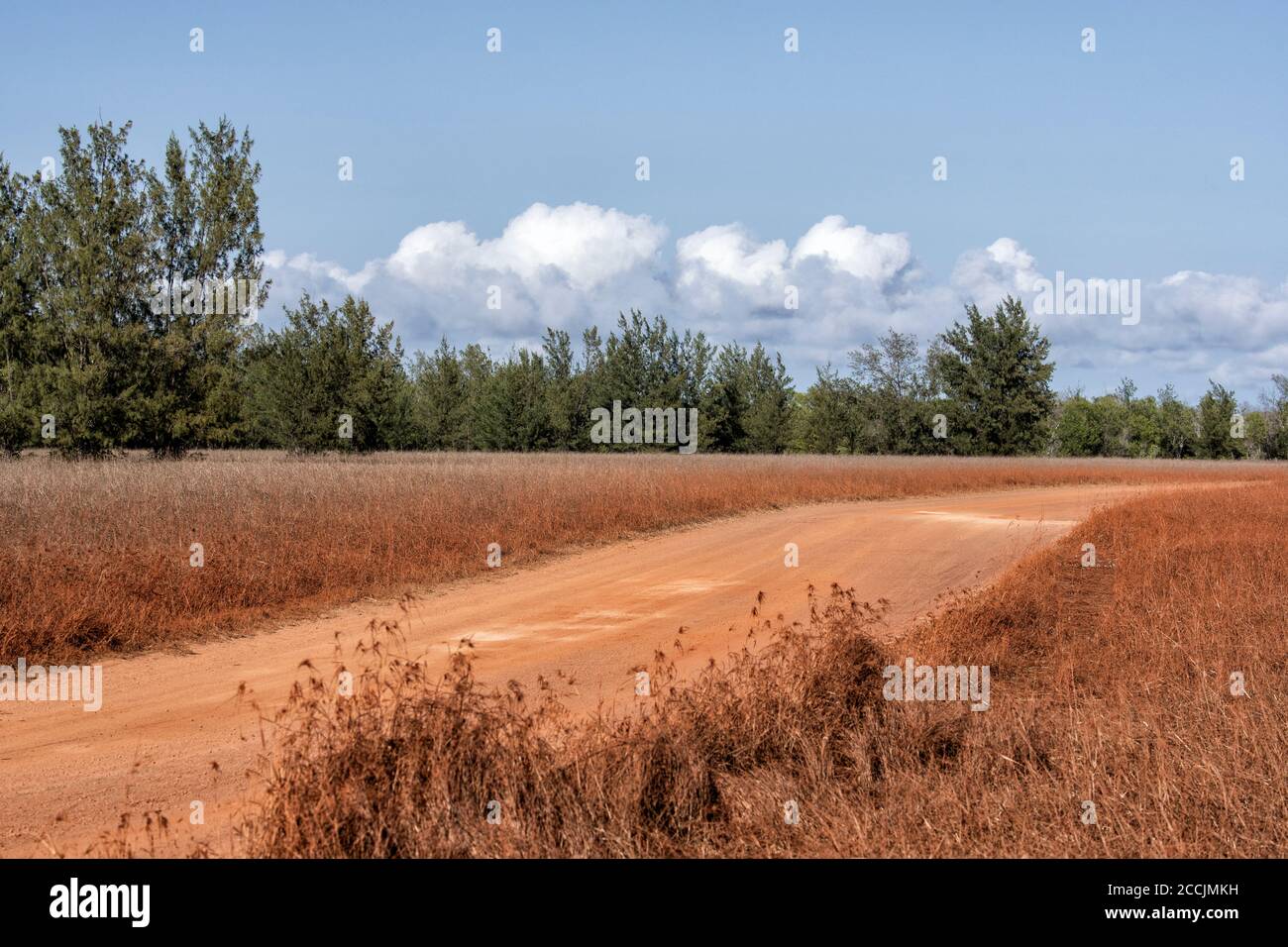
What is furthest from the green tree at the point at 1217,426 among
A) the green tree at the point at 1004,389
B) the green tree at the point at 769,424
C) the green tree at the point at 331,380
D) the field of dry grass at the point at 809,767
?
the field of dry grass at the point at 809,767

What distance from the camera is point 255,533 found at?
13.2 m

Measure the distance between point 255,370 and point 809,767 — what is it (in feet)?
182

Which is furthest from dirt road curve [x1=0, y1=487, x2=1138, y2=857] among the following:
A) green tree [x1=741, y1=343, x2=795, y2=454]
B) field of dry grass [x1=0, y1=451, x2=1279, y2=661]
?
green tree [x1=741, y1=343, x2=795, y2=454]

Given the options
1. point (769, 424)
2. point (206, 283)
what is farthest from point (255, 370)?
point (769, 424)

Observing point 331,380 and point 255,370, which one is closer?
point 331,380

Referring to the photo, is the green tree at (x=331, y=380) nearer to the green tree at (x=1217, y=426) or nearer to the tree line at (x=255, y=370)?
the tree line at (x=255, y=370)

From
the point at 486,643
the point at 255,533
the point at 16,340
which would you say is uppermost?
the point at 16,340

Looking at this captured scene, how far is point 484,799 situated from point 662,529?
1493 centimetres

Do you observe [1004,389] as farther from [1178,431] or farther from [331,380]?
[331,380]

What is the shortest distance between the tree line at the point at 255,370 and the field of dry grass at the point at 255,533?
39.5ft

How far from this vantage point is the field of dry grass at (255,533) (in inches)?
369
